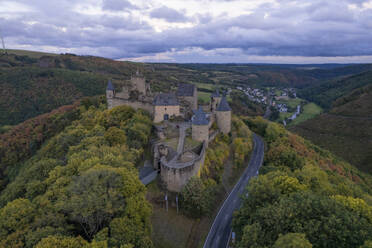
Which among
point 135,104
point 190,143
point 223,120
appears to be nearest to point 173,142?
point 190,143

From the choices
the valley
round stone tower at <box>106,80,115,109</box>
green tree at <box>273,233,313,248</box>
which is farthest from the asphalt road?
round stone tower at <box>106,80,115,109</box>

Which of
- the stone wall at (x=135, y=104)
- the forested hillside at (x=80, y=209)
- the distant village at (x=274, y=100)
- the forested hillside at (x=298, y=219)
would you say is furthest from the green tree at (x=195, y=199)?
the distant village at (x=274, y=100)

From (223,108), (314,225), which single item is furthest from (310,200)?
(223,108)

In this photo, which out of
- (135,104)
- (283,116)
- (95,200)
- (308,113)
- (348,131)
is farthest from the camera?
(308,113)

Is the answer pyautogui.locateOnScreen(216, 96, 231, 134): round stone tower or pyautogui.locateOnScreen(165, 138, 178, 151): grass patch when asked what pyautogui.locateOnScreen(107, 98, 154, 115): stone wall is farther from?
pyautogui.locateOnScreen(216, 96, 231, 134): round stone tower

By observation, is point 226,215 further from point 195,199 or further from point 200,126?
point 200,126

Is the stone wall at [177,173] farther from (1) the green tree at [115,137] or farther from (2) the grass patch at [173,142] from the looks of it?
(1) the green tree at [115,137]
